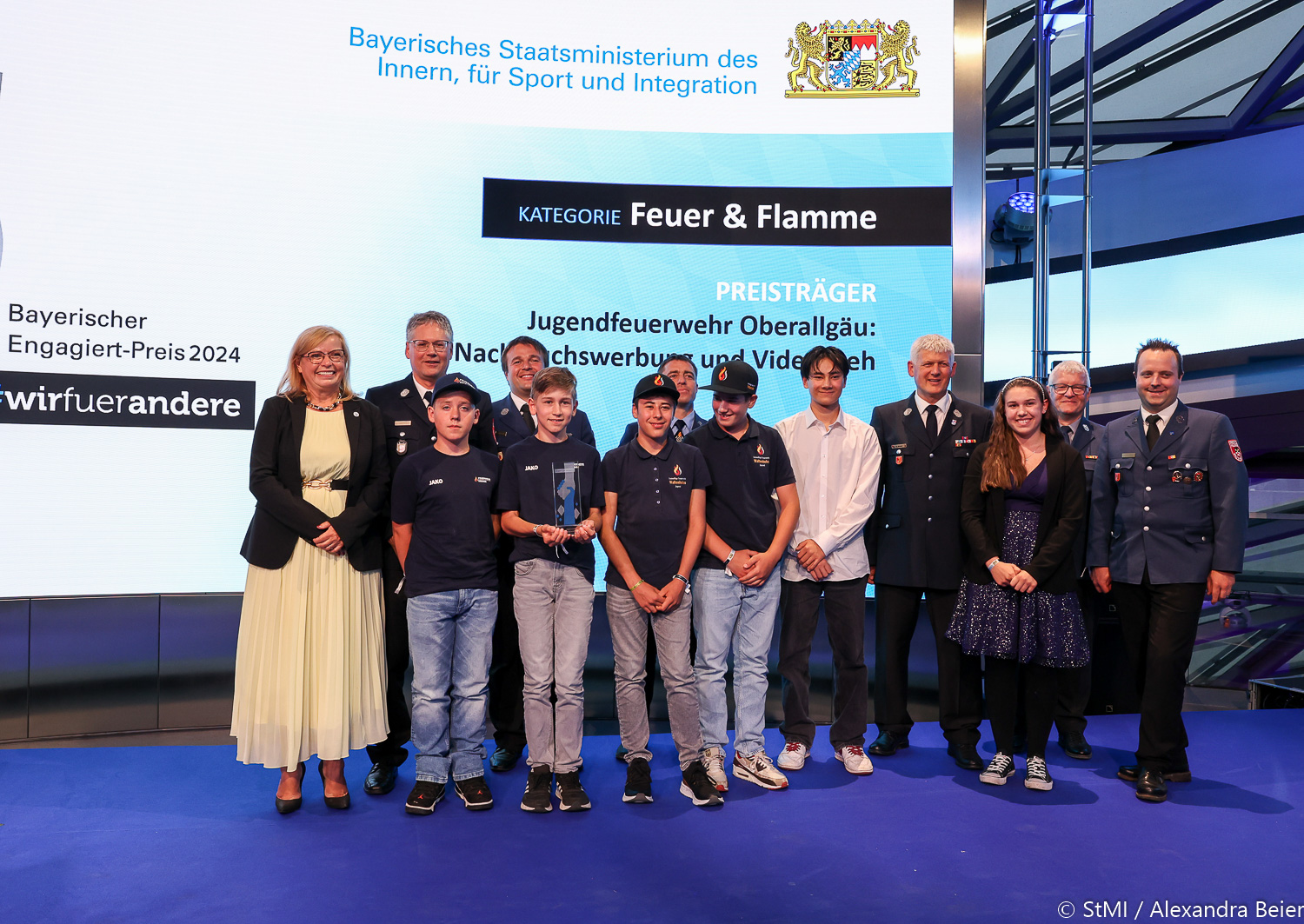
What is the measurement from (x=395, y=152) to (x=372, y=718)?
2794 mm

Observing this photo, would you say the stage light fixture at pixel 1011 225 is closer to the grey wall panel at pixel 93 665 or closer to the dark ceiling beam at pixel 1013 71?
the dark ceiling beam at pixel 1013 71

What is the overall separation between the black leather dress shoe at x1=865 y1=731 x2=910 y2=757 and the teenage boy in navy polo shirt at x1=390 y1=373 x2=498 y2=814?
171cm

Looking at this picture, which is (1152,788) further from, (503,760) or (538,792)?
(503,760)

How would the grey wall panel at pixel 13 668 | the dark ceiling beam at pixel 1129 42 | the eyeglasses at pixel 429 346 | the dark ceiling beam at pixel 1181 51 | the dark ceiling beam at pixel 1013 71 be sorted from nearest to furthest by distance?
1. the eyeglasses at pixel 429 346
2. the grey wall panel at pixel 13 668
3. the dark ceiling beam at pixel 1129 42
4. the dark ceiling beam at pixel 1181 51
5. the dark ceiling beam at pixel 1013 71

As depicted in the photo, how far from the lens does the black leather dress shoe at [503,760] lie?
360 cm

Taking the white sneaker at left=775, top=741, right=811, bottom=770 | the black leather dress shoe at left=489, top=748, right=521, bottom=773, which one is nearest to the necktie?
the white sneaker at left=775, top=741, right=811, bottom=770

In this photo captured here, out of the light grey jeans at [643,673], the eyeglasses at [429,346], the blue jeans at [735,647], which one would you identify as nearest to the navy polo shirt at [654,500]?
the light grey jeans at [643,673]

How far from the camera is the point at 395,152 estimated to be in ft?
14.4

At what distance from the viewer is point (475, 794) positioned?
3.16 meters

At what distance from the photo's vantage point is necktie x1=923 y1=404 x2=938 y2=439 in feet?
12.5

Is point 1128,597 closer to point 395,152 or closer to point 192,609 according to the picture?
point 395,152

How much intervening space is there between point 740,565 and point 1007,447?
117cm

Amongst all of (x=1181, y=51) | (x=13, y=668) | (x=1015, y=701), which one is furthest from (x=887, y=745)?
(x=1181, y=51)

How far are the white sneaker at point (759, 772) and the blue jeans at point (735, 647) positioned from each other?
2 centimetres
